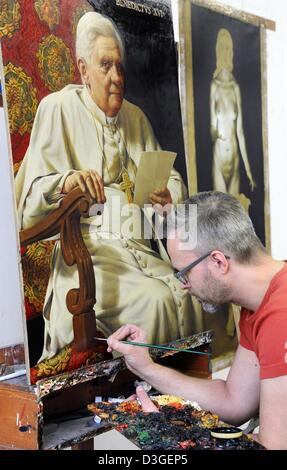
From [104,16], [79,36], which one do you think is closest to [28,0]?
[79,36]

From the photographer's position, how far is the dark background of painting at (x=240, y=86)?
276 centimetres

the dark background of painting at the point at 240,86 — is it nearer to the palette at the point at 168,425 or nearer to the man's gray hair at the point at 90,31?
the man's gray hair at the point at 90,31

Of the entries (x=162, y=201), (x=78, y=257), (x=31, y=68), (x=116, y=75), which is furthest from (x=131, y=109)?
(x=78, y=257)

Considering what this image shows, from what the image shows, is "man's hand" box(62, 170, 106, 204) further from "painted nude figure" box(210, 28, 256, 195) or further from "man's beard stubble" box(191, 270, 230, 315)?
"painted nude figure" box(210, 28, 256, 195)

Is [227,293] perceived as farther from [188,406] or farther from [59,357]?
[59,357]

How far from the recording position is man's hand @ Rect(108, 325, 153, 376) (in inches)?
69.4

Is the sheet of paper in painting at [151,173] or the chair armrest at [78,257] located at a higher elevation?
the sheet of paper in painting at [151,173]

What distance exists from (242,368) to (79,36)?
Answer: 3.85 feet

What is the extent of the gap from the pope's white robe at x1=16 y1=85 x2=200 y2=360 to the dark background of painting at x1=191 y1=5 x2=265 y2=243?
28.5 inches

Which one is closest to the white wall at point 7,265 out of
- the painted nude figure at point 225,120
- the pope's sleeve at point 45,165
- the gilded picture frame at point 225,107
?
the pope's sleeve at point 45,165

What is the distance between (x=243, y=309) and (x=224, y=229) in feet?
1.15

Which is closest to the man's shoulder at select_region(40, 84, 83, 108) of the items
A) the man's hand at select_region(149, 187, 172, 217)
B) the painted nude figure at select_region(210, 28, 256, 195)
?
the man's hand at select_region(149, 187, 172, 217)

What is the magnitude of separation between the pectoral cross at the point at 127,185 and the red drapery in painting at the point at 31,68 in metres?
0.36

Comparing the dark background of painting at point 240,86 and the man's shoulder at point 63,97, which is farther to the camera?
the dark background of painting at point 240,86
